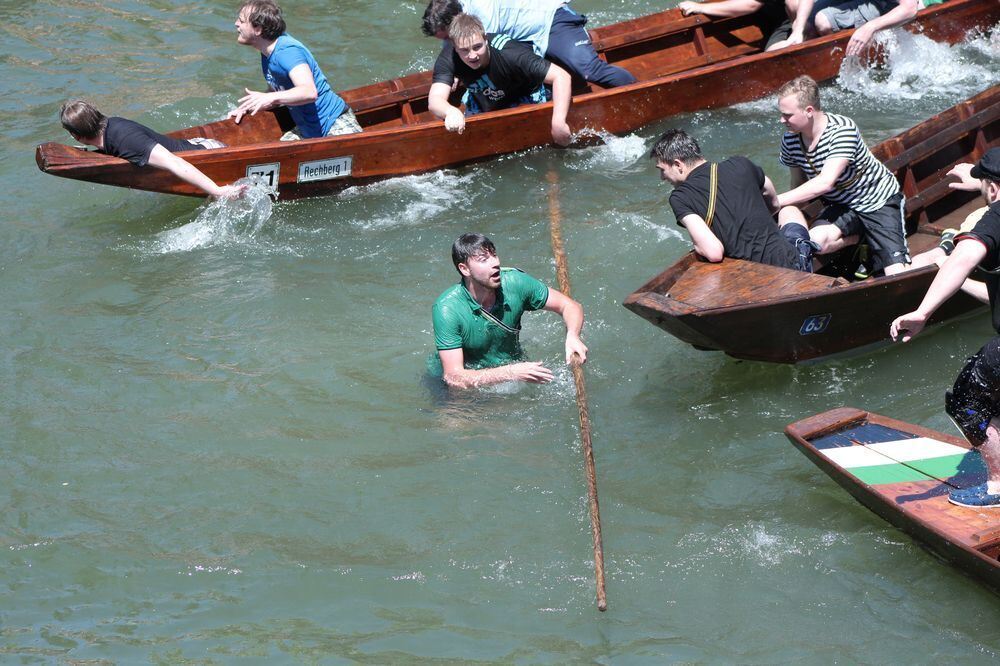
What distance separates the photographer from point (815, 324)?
625 centimetres

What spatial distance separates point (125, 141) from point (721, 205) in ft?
14.8

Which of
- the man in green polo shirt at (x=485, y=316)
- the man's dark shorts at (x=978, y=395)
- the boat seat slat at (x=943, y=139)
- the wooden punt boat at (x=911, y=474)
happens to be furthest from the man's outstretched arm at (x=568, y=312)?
the boat seat slat at (x=943, y=139)

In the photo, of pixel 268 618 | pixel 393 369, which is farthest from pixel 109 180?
pixel 268 618

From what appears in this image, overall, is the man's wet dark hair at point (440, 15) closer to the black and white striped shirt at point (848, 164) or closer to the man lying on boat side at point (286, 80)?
the man lying on boat side at point (286, 80)

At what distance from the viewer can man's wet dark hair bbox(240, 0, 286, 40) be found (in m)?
8.57

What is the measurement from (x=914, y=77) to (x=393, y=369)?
627 cm

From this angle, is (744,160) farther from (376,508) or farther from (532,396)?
(376,508)

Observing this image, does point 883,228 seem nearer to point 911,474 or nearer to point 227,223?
point 911,474

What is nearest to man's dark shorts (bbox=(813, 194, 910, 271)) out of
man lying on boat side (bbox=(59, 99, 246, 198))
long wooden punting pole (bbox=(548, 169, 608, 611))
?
long wooden punting pole (bbox=(548, 169, 608, 611))

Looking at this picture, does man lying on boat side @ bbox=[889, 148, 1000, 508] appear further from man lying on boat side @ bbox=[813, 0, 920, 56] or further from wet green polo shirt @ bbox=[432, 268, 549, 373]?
man lying on boat side @ bbox=[813, 0, 920, 56]

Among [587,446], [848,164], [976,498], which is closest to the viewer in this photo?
[976,498]

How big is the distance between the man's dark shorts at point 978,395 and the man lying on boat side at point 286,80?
18.6 feet

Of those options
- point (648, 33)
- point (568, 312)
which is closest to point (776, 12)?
point (648, 33)

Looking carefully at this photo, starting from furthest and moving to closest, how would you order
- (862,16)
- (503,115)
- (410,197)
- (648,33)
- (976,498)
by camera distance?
1. (648,33)
2. (862,16)
3. (503,115)
4. (410,197)
5. (976,498)
